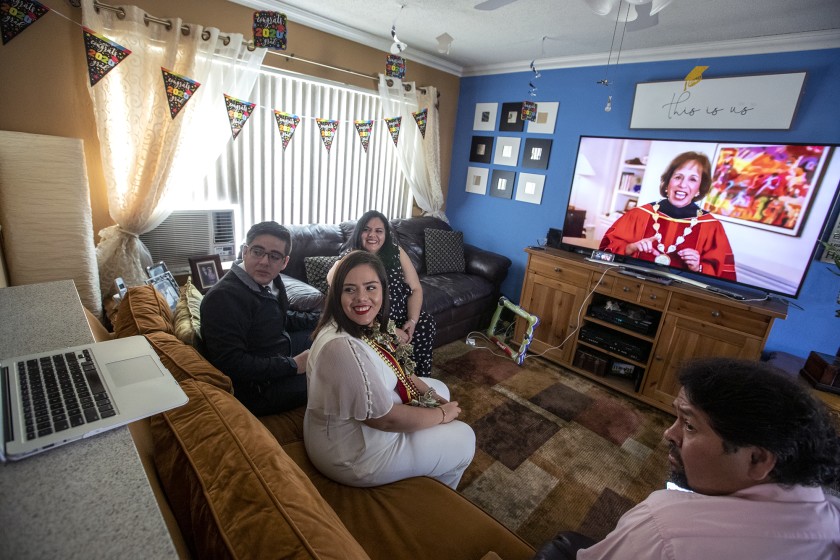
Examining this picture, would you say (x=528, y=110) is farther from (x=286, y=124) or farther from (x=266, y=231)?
(x=266, y=231)

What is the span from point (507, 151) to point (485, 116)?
1.52ft

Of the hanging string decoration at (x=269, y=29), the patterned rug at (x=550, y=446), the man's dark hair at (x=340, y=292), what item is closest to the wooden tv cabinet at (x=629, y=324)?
the patterned rug at (x=550, y=446)

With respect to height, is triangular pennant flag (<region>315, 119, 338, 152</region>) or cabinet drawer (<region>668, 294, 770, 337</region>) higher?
triangular pennant flag (<region>315, 119, 338, 152</region>)

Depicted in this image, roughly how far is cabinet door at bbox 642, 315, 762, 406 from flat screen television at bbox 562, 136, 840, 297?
0.39 metres

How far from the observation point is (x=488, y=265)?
12.3 ft

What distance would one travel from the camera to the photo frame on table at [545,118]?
3470 mm

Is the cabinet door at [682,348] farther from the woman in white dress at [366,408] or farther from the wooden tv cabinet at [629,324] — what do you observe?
the woman in white dress at [366,408]

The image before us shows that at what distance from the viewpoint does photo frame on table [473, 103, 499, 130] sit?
3.87 metres

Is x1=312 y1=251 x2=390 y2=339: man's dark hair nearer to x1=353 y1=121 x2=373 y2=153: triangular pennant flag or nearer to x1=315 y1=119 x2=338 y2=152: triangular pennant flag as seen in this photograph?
x1=315 y1=119 x2=338 y2=152: triangular pennant flag

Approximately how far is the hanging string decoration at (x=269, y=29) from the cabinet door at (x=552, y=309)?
2.48 meters

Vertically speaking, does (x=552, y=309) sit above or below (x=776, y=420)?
below

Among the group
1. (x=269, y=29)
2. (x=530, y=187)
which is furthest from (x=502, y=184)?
(x=269, y=29)

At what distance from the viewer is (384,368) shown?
1358 millimetres

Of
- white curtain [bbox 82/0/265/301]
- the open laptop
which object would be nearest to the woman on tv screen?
Result: white curtain [bbox 82/0/265/301]
